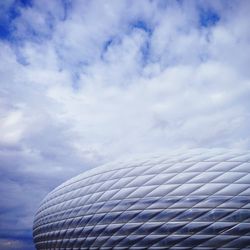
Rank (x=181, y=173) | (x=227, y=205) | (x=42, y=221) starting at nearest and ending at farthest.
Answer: (x=227, y=205) → (x=181, y=173) → (x=42, y=221)

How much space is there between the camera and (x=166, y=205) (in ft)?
65.0

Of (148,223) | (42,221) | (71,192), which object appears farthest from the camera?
(42,221)

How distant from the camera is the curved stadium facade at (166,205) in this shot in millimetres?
18094

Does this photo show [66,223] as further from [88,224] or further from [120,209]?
[120,209]

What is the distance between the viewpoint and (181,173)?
69.5 feet

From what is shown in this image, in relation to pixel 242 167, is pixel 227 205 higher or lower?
lower

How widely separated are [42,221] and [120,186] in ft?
44.3

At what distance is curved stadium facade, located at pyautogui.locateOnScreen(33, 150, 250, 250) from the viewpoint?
18.1 metres

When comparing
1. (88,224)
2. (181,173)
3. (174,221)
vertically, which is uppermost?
(181,173)

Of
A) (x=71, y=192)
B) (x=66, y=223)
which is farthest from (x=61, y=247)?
(x=71, y=192)

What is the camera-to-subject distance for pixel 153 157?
24781mm

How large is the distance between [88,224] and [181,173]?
852cm

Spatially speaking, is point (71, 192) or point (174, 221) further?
point (71, 192)

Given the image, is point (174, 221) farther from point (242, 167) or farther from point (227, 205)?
point (242, 167)
